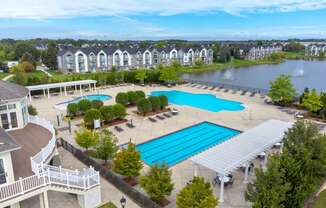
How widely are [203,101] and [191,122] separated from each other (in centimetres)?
1033

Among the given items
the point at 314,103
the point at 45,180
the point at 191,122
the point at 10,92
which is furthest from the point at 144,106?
the point at 314,103

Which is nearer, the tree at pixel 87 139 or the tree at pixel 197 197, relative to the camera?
the tree at pixel 197 197

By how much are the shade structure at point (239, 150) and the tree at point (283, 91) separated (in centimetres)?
1331

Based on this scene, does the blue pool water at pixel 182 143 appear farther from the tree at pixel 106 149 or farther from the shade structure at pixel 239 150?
the shade structure at pixel 239 150

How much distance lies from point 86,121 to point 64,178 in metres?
12.2

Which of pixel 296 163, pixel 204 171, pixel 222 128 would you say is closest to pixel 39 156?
pixel 204 171

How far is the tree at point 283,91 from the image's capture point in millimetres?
30938

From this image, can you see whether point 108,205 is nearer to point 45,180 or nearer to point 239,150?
point 45,180

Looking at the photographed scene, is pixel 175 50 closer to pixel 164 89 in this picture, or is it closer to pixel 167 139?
pixel 164 89

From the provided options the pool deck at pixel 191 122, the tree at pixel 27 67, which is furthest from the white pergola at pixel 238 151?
the tree at pixel 27 67

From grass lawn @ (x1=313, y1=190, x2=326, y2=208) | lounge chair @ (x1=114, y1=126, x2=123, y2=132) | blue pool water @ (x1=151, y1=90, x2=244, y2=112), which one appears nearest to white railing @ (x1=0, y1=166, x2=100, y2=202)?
lounge chair @ (x1=114, y1=126, x2=123, y2=132)

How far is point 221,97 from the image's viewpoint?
122ft

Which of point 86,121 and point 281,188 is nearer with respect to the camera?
point 281,188

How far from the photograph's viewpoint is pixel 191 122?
26.1 metres
